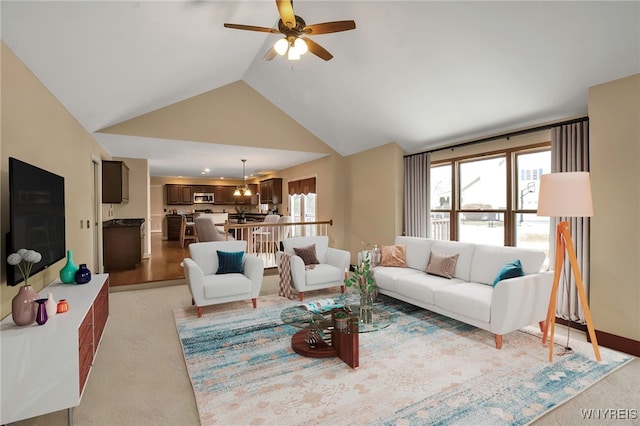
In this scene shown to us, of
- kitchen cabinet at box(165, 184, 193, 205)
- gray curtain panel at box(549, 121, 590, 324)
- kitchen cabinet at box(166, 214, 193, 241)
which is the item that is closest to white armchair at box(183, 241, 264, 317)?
gray curtain panel at box(549, 121, 590, 324)

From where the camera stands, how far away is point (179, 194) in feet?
39.9

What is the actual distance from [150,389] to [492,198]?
4626 mm

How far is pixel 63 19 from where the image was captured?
237cm

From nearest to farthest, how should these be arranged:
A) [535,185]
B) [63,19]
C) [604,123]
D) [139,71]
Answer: [63,19] < [604,123] < [139,71] < [535,185]

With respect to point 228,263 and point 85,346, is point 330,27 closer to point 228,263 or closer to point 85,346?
point 85,346

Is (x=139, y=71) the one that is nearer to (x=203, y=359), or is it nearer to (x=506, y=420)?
(x=203, y=359)

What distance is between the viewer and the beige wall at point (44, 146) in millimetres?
2352

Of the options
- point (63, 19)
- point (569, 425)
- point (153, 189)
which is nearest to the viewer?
point (569, 425)

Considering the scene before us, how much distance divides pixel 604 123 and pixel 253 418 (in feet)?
13.1

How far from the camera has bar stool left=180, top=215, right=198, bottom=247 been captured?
379 inches

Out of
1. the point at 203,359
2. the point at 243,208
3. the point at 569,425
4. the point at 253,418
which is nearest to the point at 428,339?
the point at 569,425

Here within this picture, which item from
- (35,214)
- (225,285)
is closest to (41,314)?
(35,214)

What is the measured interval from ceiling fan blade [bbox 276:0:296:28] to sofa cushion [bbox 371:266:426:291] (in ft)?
10.3

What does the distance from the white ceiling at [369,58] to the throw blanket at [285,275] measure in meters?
2.67
